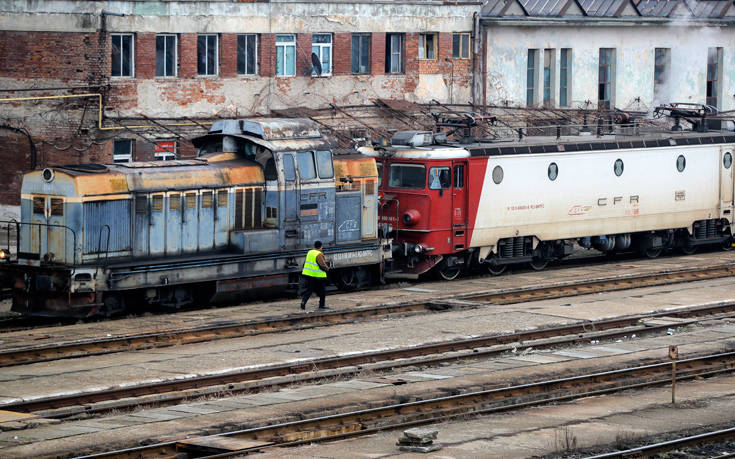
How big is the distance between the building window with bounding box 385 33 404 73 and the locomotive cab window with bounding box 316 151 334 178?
1600 cm

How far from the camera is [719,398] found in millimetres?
17922

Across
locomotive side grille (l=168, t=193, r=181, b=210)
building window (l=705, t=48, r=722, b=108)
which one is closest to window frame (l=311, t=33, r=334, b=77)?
locomotive side grille (l=168, t=193, r=181, b=210)

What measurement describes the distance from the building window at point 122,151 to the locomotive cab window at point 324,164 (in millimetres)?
10514

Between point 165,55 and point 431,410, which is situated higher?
point 165,55

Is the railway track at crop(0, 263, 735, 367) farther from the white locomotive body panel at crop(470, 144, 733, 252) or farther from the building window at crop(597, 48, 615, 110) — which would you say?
the building window at crop(597, 48, 615, 110)

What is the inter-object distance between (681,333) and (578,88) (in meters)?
25.9

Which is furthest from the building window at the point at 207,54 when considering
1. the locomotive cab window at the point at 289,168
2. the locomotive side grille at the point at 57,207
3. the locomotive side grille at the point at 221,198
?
the locomotive side grille at the point at 57,207

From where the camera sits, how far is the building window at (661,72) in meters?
51.1

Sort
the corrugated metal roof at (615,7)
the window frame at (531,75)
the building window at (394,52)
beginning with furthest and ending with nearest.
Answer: the window frame at (531,75), the corrugated metal roof at (615,7), the building window at (394,52)

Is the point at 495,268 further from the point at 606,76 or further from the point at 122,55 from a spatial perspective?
the point at 606,76

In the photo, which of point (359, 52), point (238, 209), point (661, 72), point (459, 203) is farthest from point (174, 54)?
point (661, 72)

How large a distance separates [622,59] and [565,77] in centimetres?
313

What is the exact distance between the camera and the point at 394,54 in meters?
42.6

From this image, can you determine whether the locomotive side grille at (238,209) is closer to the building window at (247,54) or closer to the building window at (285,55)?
the building window at (247,54)
